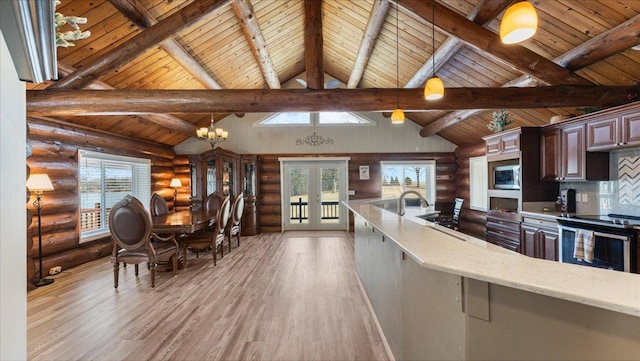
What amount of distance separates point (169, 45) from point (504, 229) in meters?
5.73

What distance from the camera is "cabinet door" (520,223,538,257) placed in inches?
155

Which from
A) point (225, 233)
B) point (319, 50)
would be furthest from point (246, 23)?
point (225, 233)

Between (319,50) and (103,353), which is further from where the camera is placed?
(319,50)

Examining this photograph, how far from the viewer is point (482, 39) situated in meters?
3.46

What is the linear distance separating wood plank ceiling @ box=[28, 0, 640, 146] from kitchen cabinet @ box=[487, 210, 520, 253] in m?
1.69

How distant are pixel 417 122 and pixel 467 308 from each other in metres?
6.94

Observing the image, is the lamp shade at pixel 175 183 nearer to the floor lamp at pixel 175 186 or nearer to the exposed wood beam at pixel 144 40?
the floor lamp at pixel 175 186

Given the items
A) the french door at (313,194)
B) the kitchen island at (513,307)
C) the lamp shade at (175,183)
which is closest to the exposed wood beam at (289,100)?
the kitchen island at (513,307)

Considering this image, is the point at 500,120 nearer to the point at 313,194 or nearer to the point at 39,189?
the point at 313,194

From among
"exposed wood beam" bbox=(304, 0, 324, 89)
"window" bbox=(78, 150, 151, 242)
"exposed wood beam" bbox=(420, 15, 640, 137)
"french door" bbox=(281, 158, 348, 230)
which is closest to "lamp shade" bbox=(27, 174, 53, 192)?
"window" bbox=(78, 150, 151, 242)

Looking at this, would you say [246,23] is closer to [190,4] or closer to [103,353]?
[190,4]

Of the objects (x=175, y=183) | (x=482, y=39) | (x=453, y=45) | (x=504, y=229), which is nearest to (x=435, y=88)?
(x=482, y=39)

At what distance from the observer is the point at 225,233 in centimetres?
544

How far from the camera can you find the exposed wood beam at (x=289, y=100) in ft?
11.9
